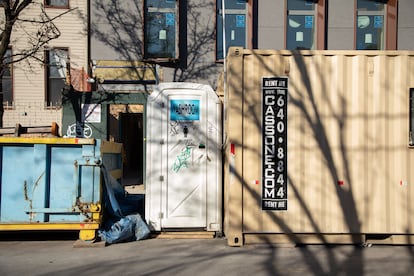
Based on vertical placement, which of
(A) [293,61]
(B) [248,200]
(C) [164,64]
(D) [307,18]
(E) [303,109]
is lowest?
(B) [248,200]

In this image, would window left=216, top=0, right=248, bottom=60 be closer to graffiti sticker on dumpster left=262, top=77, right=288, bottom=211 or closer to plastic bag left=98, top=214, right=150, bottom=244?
graffiti sticker on dumpster left=262, top=77, right=288, bottom=211

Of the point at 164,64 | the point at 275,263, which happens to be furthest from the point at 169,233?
the point at 164,64

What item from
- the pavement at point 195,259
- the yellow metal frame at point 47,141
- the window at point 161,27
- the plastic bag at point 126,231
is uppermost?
the window at point 161,27

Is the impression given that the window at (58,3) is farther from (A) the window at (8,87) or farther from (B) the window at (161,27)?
(B) the window at (161,27)

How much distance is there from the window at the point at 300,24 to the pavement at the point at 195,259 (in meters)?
8.33

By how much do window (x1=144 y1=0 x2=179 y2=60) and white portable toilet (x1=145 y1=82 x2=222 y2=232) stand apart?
6.33m

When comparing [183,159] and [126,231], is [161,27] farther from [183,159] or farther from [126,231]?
[126,231]

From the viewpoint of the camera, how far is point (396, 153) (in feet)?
21.2

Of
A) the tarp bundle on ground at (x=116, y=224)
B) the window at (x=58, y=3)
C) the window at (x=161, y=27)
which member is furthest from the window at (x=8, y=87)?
the tarp bundle on ground at (x=116, y=224)

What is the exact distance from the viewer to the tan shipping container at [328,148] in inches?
253

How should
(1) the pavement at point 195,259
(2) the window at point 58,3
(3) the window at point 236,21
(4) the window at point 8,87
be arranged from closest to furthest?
1. (1) the pavement at point 195,259
2. (3) the window at point 236,21
3. (4) the window at point 8,87
4. (2) the window at point 58,3

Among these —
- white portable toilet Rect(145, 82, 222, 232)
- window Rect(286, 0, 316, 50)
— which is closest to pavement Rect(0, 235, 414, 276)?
white portable toilet Rect(145, 82, 222, 232)

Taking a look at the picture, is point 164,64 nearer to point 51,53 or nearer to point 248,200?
point 51,53

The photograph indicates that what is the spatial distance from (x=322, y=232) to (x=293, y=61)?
2742 millimetres
